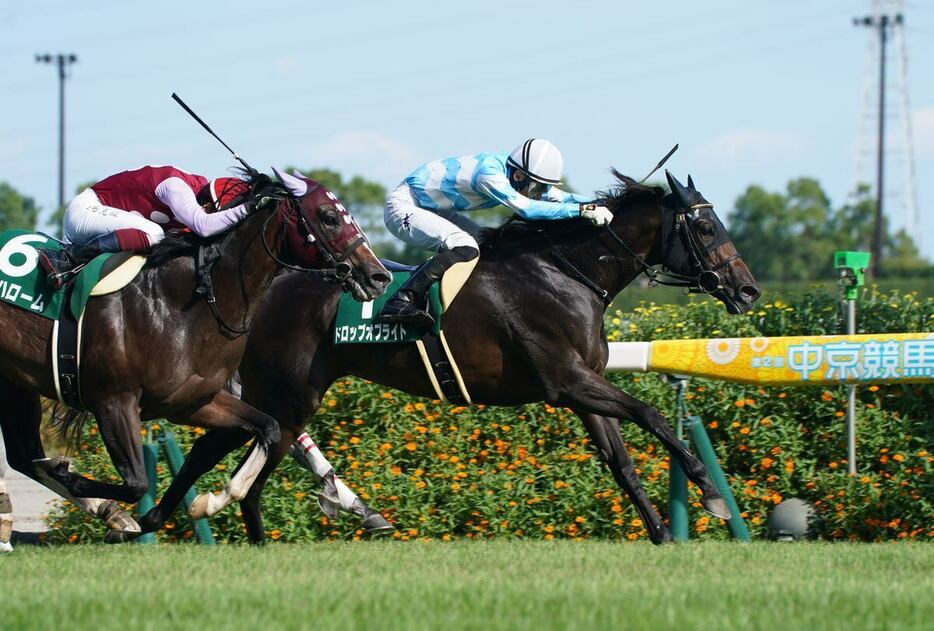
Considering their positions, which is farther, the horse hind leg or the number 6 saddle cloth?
the horse hind leg

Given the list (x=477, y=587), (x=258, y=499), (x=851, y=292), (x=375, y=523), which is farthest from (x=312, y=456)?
(x=851, y=292)

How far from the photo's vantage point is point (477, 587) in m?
5.20

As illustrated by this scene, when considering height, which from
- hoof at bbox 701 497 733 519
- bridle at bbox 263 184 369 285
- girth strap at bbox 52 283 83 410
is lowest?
hoof at bbox 701 497 733 519

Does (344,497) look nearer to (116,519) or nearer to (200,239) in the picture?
(116,519)

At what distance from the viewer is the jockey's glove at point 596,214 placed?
732cm

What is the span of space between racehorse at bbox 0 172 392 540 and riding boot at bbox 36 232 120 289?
0.21 metres

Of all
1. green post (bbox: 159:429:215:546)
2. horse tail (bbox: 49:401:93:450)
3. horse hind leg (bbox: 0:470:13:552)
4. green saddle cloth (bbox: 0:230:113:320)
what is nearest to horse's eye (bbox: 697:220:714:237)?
green saddle cloth (bbox: 0:230:113:320)

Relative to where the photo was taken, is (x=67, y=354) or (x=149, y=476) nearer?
(x=67, y=354)

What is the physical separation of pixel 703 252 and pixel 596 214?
0.63 metres

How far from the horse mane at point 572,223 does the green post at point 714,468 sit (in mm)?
1295

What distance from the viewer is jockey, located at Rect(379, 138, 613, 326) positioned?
733cm

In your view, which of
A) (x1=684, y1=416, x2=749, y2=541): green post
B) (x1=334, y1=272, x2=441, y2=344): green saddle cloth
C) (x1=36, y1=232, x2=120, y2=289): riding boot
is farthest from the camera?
(x1=684, y1=416, x2=749, y2=541): green post

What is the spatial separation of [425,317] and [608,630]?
10.7 ft

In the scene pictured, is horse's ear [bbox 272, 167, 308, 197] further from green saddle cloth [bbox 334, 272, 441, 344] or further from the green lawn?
the green lawn
